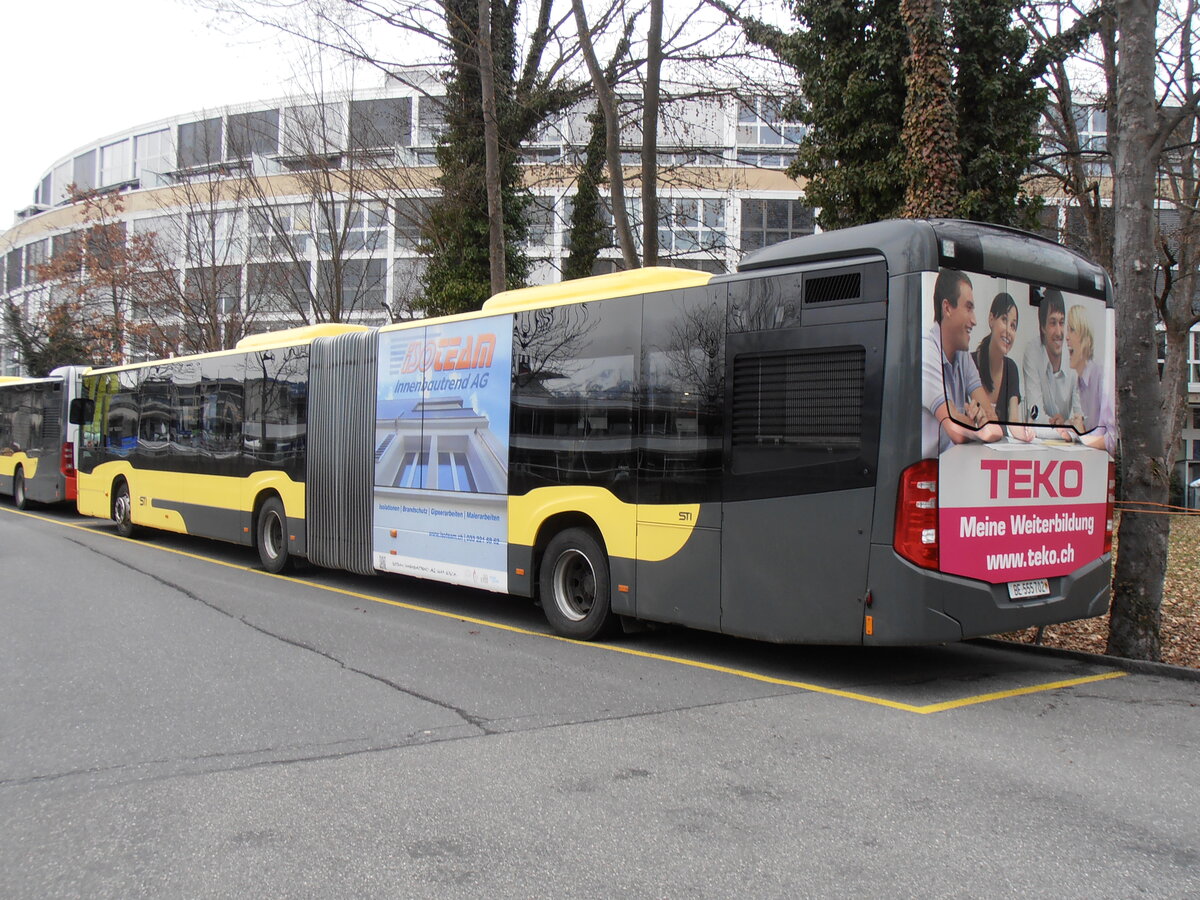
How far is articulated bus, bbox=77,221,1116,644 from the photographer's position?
6.60 meters

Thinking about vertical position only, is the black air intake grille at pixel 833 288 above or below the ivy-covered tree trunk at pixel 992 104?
below

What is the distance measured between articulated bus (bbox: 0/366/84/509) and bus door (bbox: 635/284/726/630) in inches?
655

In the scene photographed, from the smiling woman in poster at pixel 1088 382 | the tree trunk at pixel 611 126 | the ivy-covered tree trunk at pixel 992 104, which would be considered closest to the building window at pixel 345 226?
the tree trunk at pixel 611 126

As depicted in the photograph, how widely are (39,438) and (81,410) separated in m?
3.94

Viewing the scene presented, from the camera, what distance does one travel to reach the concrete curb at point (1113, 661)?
7.50 m

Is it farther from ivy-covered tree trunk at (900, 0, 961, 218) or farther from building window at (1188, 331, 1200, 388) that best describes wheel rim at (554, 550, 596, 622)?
building window at (1188, 331, 1200, 388)

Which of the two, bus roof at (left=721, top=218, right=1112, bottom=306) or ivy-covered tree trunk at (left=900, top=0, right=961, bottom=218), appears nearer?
bus roof at (left=721, top=218, right=1112, bottom=306)

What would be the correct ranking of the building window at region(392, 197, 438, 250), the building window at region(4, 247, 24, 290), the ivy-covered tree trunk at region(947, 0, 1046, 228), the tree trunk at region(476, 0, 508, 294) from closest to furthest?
the ivy-covered tree trunk at region(947, 0, 1046, 228), the tree trunk at region(476, 0, 508, 294), the building window at region(392, 197, 438, 250), the building window at region(4, 247, 24, 290)

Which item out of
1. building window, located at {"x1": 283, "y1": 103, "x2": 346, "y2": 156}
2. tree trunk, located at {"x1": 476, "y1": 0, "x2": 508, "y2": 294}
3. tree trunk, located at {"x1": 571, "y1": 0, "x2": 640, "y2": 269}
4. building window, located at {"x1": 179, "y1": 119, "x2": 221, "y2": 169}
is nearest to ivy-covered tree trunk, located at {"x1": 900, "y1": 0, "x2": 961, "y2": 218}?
tree trunk, located at {"x1": 571, "y1": 0, "x2": 640, "y2": 269}

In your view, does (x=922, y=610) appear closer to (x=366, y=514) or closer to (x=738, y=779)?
(x=738, y=779)

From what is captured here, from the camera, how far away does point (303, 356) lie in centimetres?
1296

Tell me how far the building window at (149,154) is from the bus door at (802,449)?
5554 cm

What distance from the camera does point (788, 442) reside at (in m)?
7.19

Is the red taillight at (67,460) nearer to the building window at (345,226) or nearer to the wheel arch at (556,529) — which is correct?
the building window at (345,226)
